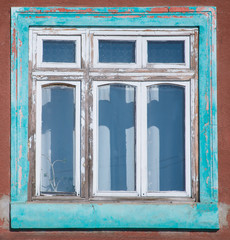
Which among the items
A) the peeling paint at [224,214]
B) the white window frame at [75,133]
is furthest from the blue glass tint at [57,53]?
the peeling paint at [224,214]

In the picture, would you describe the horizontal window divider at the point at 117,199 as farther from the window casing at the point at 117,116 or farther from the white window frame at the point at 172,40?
the white window frame at the point at 172,40

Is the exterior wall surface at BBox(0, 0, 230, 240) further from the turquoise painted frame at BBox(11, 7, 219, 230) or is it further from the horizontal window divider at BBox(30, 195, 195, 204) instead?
the horizontal window divider at BBox(30, 195, 195, 204)

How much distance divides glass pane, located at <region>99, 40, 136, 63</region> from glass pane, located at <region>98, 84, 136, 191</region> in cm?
26

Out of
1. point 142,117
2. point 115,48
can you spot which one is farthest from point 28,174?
point 115,48

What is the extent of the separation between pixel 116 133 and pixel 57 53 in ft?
3.24

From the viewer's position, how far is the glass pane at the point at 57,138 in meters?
4.03

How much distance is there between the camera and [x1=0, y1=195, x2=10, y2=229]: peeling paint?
390 centimetres

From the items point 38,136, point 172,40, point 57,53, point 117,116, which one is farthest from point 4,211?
point 172,40

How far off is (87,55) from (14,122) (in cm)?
96

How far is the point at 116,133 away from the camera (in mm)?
4070

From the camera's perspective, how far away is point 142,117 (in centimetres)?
402

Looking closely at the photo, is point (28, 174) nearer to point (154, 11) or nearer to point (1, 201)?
point (1, 201)

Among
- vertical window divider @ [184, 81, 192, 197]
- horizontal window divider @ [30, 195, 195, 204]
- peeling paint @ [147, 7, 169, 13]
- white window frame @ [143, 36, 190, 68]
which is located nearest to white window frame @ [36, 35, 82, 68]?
white window frame @ [143, 36, 190, 68]

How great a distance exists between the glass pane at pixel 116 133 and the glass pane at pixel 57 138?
305 mm
